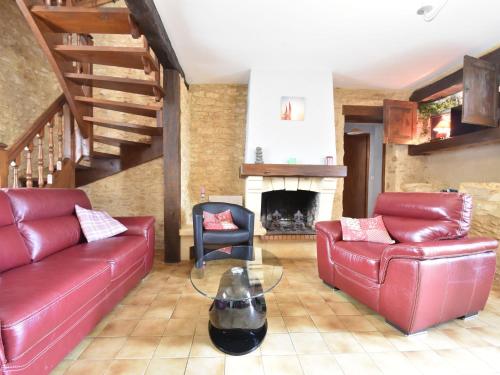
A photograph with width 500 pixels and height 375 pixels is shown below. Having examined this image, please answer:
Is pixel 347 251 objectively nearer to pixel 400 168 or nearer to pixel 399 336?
pixel 399 336

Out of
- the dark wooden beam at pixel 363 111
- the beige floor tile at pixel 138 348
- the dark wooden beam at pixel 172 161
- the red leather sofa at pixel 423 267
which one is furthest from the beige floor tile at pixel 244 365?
the dark wooden beam at pixel 363 111

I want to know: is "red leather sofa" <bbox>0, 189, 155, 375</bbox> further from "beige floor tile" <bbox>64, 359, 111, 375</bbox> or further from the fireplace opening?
the fireplace opening

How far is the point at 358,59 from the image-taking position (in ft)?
10.5

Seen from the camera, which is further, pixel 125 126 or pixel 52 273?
pixel 125 126

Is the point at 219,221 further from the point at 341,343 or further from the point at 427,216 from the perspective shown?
the point at 427,216

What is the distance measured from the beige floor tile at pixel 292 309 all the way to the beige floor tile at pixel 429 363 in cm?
71

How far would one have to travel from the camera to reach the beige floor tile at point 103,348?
4.72ft

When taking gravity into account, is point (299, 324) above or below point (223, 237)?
below

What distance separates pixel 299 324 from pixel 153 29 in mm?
2906

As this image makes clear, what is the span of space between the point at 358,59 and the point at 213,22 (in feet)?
6.51

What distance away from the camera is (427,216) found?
6.91 feet

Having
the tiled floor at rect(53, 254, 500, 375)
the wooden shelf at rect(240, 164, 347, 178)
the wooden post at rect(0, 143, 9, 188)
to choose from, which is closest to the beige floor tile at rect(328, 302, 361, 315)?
the tiled floor at rect(53, 254, 500, 375)

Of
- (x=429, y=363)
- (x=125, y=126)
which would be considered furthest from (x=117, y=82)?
(x=429, y=363)

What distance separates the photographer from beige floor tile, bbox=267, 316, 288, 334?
1.68m
